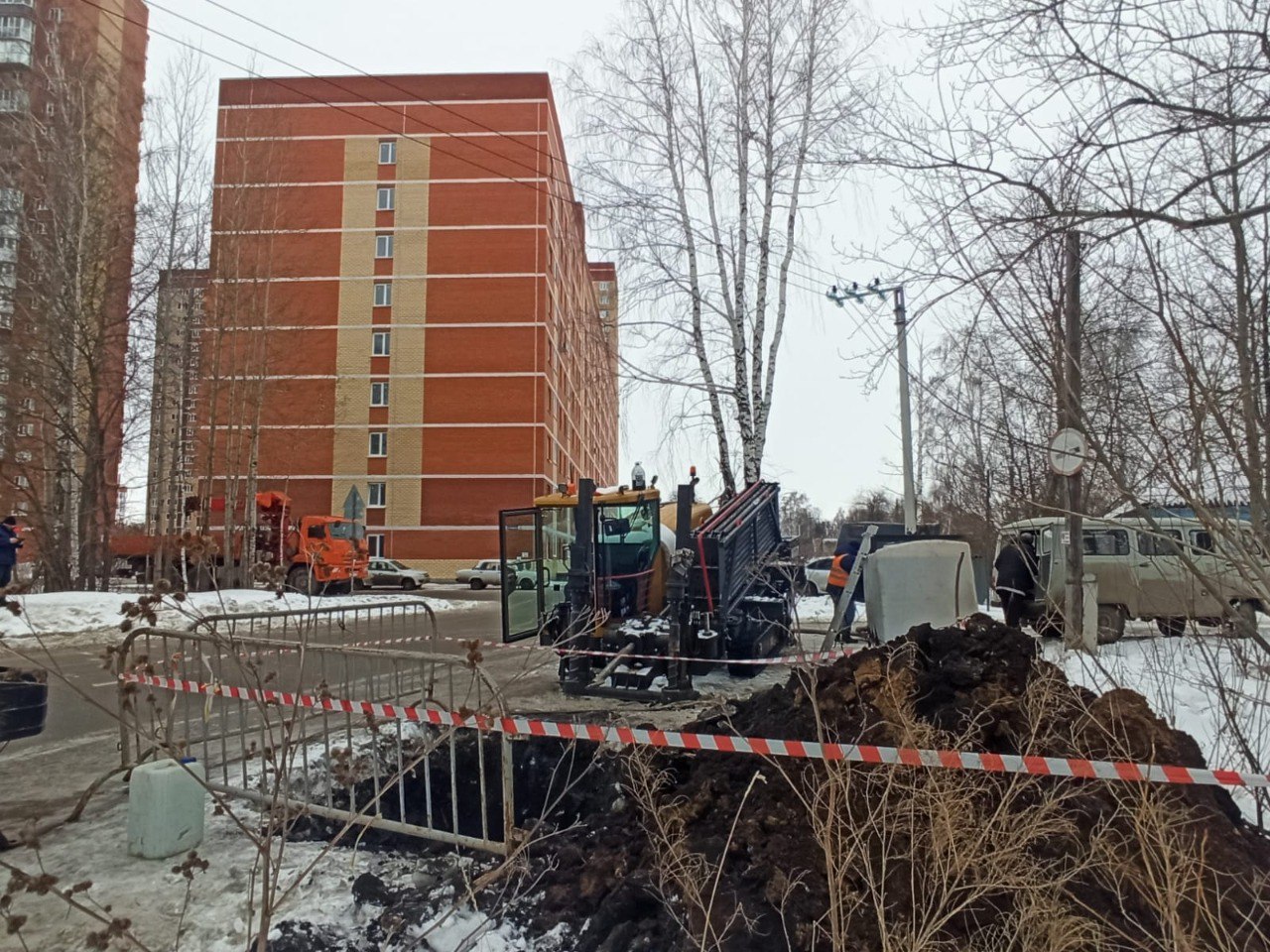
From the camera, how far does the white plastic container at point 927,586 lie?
7.61 meters

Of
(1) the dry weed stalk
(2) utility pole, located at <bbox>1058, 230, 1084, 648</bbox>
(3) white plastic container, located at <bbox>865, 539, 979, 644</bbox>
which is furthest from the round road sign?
(3) white plastic container, located at <bbox>865, 539, 979, 644</bbox>


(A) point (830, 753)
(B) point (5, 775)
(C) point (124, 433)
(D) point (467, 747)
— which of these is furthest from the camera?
(C) point (124, 433)

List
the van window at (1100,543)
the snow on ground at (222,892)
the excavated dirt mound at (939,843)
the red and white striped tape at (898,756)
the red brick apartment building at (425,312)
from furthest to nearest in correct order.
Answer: the red brick apartment building at (425,312), the van window at (1100,543), the snow on ground at (222,892), the red and white striped tape at (898,756), the excavated dirt mound at (939,843)

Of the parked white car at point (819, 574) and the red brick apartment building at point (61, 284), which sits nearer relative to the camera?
the red brick apartment building at point (61, 284)

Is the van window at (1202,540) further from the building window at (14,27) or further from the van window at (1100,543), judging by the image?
the building window at (14,27)

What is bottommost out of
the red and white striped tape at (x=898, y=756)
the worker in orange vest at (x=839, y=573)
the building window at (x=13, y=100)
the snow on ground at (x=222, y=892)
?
the snow on ground at (x=222, y=892)

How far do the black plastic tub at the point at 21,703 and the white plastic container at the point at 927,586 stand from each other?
20.6ft

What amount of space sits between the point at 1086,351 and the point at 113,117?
84.7 ft

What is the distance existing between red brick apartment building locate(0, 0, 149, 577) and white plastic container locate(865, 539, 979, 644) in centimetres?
1949

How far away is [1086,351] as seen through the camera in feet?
12.0

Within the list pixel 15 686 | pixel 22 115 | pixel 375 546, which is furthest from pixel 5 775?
pixel 375 546

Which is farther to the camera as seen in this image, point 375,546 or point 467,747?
point 375,546

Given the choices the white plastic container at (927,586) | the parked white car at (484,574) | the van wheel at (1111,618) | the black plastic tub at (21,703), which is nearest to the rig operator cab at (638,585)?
the white plastic container at (927,586)

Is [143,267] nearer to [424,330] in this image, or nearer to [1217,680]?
→ [424,330]
